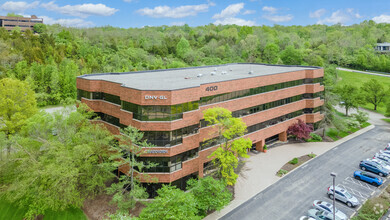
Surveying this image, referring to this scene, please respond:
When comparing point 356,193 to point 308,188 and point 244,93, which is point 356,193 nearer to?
point 308,188

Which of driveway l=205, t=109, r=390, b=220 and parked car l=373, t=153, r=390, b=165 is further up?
parked car l=373, t=153, r=390, b=165

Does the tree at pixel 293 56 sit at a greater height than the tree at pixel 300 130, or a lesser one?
greater

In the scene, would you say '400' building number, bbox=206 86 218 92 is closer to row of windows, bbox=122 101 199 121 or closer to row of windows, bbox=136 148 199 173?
row of windows, bbox=122 101 199 121

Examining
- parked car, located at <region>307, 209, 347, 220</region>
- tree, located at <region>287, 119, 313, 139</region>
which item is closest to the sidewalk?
tree, located at <region>287, 119, 313, 139</region>

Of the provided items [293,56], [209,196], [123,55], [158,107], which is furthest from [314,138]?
[123,55]

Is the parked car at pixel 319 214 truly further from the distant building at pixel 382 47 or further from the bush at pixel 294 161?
the distant building at pixel 382 47

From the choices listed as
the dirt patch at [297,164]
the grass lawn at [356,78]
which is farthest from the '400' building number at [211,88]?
the grass lawn at [356,78]

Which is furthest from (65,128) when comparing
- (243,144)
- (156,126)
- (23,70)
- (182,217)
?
(23,70)
